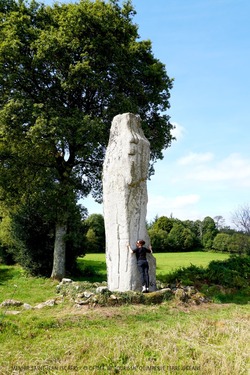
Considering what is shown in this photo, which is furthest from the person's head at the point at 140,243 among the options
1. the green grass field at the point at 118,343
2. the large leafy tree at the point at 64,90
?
the large leafy tree at the point at 64,90

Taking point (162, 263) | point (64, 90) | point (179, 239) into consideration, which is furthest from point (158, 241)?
point (64, 90)

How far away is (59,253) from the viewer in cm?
1839

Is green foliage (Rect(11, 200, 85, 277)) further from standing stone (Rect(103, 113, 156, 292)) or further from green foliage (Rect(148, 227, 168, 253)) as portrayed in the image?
green foliage (Rect(148, 227, 168, 253))

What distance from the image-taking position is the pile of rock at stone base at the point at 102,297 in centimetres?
1016

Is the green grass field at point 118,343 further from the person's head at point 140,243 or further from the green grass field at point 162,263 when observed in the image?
the green grass field at point 162,263

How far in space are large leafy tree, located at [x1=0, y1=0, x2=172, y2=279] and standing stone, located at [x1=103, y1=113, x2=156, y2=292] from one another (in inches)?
173

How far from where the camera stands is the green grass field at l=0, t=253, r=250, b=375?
5250 mm

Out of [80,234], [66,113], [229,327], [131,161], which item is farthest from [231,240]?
[229,327]

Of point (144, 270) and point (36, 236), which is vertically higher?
point (36, 236)

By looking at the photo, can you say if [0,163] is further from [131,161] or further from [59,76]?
[131,161]

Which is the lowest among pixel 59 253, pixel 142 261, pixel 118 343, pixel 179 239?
pixel 118 343

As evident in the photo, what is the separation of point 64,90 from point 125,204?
8783 mm

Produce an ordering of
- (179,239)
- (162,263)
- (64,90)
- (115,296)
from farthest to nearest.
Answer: (179,239) < (162,263) < (64,90) < (115,296)

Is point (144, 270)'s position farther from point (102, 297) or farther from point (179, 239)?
point (179, 239)
